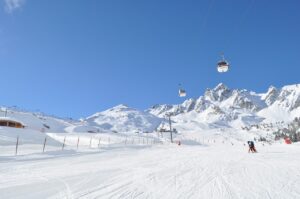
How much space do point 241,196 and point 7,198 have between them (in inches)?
201

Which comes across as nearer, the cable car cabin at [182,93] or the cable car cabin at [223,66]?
the cable car cabin at [223,66]

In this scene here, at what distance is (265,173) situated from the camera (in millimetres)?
9375

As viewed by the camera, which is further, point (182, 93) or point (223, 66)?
point (182, 93)

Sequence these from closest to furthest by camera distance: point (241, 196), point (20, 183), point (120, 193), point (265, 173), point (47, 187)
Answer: point (241, 196), point (120, 193), point (47, 187), point (20, 183), point (265, 173)

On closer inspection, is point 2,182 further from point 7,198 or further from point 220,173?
point 220,173

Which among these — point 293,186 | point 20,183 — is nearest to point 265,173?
point 293,186

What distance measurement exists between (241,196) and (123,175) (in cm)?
431

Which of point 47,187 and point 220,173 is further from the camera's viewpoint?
point 220,173

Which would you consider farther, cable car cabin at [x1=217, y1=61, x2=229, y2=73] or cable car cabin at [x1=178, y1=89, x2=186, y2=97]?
cable car cabin at [x1=178, y1=89, x2=186, y2=97]

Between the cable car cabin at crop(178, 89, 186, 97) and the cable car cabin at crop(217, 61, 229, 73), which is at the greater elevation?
the cable car cabin at crop(178, 89, 186, 97)

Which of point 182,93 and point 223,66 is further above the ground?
point 182,93

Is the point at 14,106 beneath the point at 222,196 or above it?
above

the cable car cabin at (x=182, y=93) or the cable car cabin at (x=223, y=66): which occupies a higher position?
the cable car cabin at (x=182, y=93)

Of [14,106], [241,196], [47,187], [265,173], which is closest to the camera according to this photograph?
[241,196]
